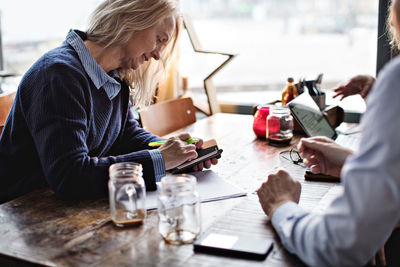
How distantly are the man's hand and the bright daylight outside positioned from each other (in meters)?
2.11

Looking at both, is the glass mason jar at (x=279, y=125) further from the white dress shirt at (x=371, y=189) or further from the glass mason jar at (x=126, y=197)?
the white dress shirt at (x=371, y=189)

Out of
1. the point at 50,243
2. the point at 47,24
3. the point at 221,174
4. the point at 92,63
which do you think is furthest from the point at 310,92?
the point at 47,24

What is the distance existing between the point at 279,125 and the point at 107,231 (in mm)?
1095

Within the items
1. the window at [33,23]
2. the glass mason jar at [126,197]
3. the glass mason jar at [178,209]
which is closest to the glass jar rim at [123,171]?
the glass mason jar at [126,197]

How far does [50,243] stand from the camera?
4.11 feet

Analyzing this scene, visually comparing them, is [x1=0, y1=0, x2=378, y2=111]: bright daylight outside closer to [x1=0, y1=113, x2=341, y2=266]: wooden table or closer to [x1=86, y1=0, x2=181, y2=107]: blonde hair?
[x1=86, y1=0, x2=181, y2=107]: blonde hair

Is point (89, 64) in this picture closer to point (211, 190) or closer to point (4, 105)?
point (211, 190)

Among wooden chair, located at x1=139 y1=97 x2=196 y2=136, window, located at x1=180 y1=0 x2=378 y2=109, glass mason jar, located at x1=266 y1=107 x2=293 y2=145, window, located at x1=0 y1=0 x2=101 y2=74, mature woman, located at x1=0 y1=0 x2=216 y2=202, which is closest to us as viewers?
mature woman, located at x1=0 y1=0 x2=216 y2=202

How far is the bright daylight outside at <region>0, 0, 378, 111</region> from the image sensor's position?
3582mm

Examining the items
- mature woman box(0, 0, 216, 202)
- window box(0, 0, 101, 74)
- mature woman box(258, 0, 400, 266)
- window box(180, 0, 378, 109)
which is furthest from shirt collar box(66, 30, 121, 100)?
window box(0, 0, 101, 74)

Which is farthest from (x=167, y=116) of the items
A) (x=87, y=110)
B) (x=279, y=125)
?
(x=87, y=110)

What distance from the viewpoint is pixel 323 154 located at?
5.11ft

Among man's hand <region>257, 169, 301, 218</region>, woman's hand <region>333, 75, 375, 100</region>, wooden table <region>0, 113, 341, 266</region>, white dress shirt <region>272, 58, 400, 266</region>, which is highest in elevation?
white dress shirt <region>272, 58, 400, 266</region>

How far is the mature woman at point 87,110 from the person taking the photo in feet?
4.96
